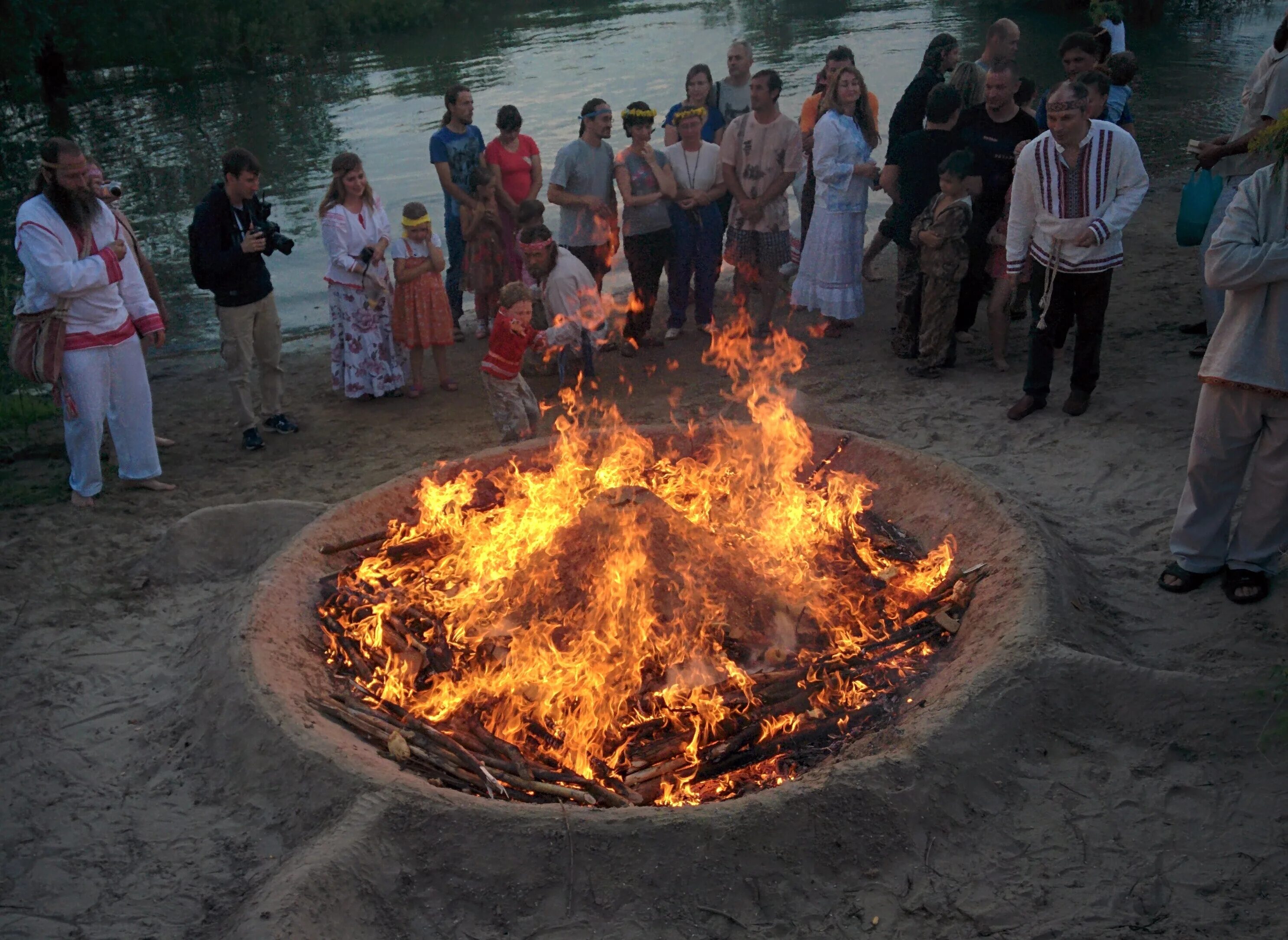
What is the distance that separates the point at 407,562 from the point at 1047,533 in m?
3.13

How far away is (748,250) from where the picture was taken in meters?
8.73

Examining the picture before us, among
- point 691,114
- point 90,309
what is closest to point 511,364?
point 90,309

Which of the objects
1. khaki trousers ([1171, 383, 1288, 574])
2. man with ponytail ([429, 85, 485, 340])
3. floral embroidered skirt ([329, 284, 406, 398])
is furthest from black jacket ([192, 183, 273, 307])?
khaki trousers ([1171, 383, 1288, 574])

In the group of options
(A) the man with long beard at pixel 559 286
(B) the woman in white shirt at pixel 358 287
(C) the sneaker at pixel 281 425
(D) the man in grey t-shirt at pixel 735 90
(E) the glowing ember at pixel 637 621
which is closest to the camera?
(E) the glowing ember at pixel 637 621

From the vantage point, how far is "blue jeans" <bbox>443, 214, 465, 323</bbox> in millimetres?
9195

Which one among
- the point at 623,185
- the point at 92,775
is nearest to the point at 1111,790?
the point at 92,775

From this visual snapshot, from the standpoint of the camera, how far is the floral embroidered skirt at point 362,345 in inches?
318

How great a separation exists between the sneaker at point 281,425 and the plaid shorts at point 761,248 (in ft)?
12.3

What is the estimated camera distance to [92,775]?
13.7 ft

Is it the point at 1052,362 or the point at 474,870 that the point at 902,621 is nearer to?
the point at 474,870

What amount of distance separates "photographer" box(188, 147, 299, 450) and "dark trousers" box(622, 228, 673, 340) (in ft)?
9.07

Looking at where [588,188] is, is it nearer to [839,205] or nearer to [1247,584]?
[839,205]

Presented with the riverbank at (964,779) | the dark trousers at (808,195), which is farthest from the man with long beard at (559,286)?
the dark trousers at (808,195)

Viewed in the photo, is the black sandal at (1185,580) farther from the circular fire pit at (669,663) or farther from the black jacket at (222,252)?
the black jacket at (222,252)
